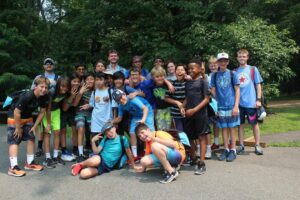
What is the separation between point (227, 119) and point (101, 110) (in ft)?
7.57

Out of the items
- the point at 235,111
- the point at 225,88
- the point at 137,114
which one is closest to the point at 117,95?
the point at 137,114

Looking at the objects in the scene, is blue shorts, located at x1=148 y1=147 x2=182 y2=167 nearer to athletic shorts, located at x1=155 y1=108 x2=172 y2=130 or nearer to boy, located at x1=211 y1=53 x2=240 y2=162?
athletic shorts, located at x1=155 y1=108 x2=172 y2=130

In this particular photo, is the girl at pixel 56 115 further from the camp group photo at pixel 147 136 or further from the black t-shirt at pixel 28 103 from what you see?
the black t-shirt at pixel 28 103

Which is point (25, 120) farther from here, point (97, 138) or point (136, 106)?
point (136, 106)

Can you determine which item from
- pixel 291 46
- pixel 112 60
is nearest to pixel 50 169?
pixel 112 60

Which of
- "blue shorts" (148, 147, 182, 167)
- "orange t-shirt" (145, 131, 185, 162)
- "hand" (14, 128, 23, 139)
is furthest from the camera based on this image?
"hand" (14, 128, 23, 139)

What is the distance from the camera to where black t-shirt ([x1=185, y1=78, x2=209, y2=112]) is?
247 inches

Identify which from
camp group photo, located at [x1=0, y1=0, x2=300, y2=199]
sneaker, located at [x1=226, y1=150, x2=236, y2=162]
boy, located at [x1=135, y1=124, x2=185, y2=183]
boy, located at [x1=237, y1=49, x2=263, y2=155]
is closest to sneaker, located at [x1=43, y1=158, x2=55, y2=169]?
camp group photo, located at [x1=0, y1=0, x2=300, y2=199]

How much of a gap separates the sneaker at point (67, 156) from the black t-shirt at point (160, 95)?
1.88 m

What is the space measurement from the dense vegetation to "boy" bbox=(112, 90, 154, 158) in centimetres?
483

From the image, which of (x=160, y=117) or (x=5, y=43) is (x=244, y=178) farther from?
(x=5, y=43)

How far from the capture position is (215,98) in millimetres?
7133

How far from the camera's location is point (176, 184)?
5418 mm

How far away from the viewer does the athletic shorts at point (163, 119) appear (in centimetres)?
660
